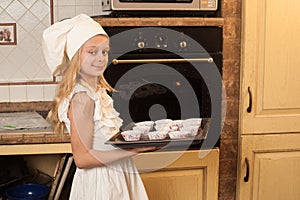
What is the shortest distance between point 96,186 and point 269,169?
3.42 ft

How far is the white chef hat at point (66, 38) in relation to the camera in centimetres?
143

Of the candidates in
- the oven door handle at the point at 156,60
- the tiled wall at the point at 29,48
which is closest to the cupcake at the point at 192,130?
the oven door handle at the point at 156,60

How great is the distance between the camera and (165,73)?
6.94ft

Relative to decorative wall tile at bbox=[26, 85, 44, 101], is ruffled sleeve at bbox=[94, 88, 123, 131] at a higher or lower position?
higher

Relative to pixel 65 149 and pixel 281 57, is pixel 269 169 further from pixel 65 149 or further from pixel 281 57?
pixel 65 149

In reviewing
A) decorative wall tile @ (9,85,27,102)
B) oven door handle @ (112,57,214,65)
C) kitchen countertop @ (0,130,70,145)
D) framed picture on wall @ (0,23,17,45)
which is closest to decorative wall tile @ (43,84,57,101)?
decorative wall tile @ (9,85,27,102)

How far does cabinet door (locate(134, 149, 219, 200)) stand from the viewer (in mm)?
2154

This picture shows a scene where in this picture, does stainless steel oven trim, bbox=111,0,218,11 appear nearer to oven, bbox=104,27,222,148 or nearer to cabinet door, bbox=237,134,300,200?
oven, bbox=104,27,222,148

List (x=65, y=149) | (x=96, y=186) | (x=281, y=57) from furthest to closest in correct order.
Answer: (x=281, y=57) → (x=65, y=149) → (x=96, y=186)

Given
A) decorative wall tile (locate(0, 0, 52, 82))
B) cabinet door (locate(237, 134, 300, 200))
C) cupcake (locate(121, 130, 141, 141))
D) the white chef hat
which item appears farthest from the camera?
decorative wall tile (locate(0, 0, 52, 82))

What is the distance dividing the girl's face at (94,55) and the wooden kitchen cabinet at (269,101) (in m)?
0.92

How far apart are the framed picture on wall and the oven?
0.71 metres

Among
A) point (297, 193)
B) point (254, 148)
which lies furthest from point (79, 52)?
point (297, 193)

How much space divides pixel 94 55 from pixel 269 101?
3.54 ft
